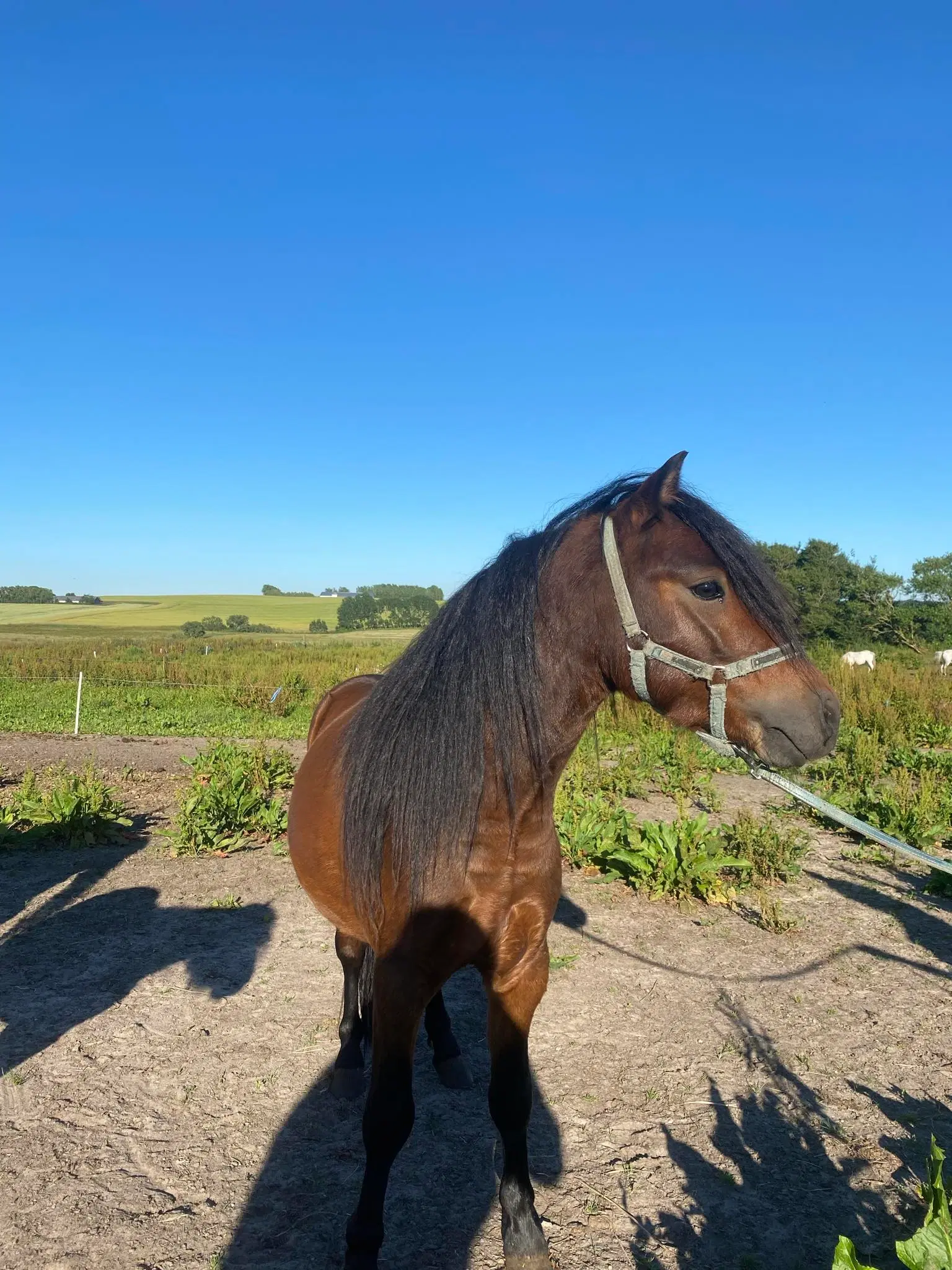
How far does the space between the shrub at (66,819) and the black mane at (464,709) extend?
597 cm

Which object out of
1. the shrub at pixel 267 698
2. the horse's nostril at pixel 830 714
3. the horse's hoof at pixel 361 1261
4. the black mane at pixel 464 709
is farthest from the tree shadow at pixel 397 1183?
the shrub at pixel 267 698

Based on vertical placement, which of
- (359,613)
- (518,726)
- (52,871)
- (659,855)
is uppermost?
(359,613)

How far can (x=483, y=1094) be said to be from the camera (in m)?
3.43

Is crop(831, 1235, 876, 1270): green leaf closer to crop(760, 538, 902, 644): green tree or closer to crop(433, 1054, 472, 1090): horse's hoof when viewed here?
crop(433, 1054, 472, 1090): horse's hoof

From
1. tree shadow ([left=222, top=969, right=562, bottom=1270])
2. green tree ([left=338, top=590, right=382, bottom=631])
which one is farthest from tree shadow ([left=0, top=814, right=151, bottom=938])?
green tree ([left=338, top=590, right=382, bottom=631])

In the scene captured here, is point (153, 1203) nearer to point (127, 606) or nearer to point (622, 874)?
point (622, 874)

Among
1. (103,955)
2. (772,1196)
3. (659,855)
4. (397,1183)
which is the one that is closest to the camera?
(772,1196)

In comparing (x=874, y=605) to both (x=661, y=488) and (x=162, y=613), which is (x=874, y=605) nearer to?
(x=661, y=488)

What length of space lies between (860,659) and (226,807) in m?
16.7

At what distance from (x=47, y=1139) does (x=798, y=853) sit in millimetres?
5671

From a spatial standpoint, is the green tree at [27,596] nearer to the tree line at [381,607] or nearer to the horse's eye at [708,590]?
the tree line at [381,607]

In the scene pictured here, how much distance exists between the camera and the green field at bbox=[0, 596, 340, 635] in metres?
59.5

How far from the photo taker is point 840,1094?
336 cm

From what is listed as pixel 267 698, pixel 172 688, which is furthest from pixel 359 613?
pixel 267 698
